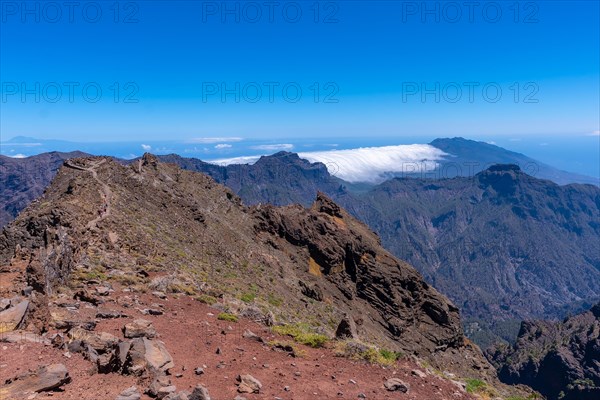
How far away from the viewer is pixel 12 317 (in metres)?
13.7

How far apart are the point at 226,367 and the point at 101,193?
2974 centimetres

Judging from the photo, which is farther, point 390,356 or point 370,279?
point 370,279

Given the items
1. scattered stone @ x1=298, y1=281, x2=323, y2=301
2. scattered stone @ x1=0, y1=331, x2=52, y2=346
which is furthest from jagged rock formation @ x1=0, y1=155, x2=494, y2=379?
scattered stone @ x1=298, y1=281, x2=323, y2=301

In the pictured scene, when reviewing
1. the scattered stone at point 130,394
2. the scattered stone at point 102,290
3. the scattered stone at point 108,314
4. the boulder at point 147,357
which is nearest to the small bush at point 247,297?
the scattered stone at point 102,290

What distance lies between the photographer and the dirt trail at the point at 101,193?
3076 centimetres

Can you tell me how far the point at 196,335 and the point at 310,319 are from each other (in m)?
16.7

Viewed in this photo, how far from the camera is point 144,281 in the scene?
22453 millimetres

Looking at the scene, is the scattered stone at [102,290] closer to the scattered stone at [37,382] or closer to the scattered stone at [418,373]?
the scattered stone at [37,382]

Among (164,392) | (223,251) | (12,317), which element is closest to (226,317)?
(12,317)

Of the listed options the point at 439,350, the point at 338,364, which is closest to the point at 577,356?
the point at 439,350

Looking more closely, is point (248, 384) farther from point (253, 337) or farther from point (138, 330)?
point (138, 330)

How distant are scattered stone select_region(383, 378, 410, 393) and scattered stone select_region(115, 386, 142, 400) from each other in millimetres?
8433

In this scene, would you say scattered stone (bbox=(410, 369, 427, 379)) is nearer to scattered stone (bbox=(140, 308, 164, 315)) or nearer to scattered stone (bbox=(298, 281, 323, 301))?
scattered stone (bbox=(140, 308, 164, 315))

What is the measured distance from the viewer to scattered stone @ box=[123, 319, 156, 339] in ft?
47.6
